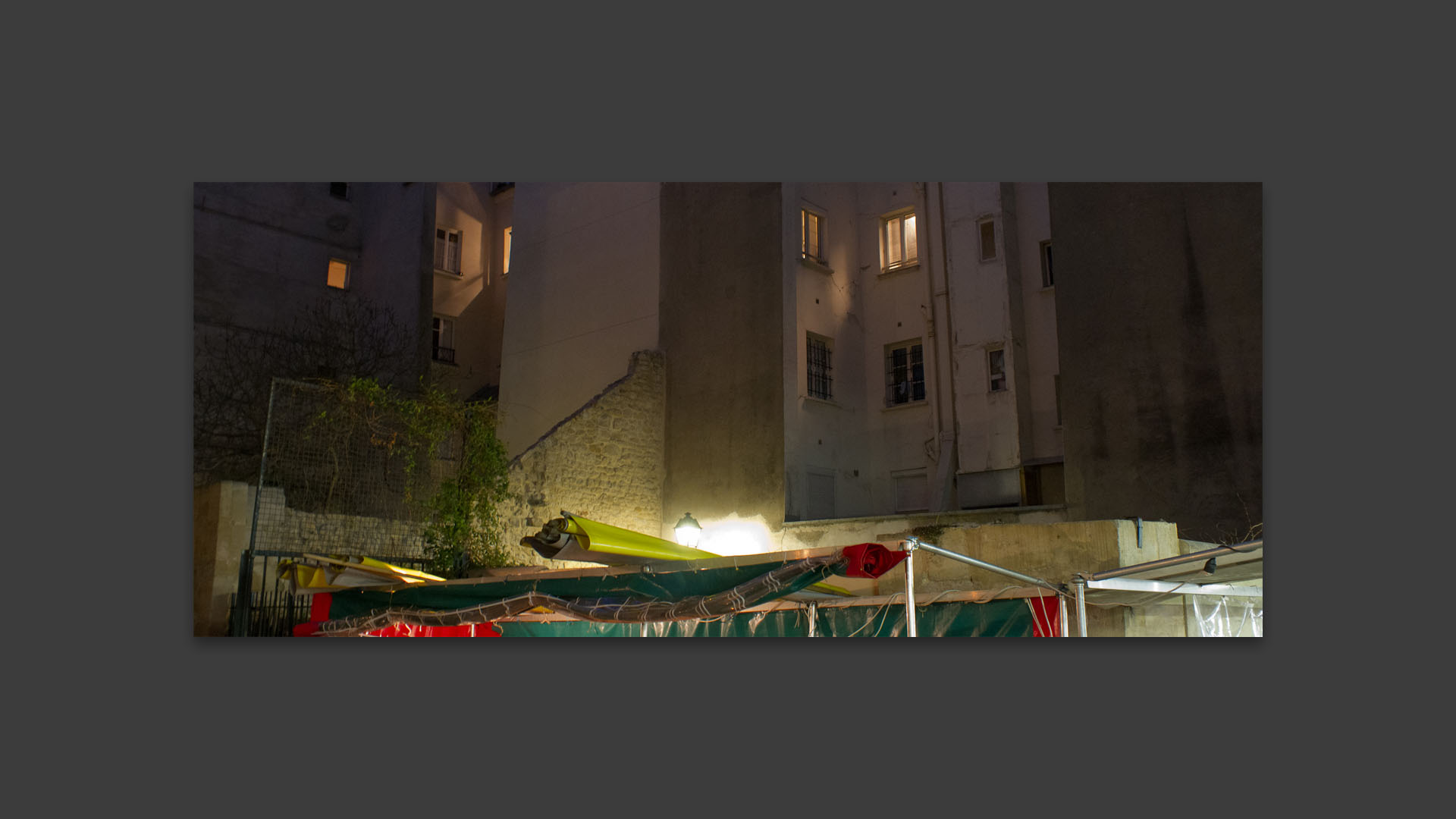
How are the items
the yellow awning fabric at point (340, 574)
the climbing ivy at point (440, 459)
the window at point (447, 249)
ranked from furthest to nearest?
the window at point (447, 249) → the climbing ivy at point (440, 459) → the yellow awning fabric at point (340, 574)

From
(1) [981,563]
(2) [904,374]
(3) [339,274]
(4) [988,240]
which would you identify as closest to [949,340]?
(2) [904,374]

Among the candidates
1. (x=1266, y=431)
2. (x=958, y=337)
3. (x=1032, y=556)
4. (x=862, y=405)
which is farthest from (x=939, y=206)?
(x=1266, y=431)

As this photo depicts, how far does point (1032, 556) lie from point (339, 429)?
5748mm

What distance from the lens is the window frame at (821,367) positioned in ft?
40.6

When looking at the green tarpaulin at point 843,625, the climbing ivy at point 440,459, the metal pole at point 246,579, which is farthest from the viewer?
the climbing ivy at point 440,459

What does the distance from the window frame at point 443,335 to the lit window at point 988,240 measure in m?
7.31

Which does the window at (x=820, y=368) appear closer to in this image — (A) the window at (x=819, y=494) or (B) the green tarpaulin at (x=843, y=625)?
(A) the window at (x=819, y=494)

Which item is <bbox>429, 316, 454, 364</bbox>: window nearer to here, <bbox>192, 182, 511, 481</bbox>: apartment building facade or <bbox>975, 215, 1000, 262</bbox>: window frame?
<bbox>192, 182, 511, 481</bbox>: apartment building facade

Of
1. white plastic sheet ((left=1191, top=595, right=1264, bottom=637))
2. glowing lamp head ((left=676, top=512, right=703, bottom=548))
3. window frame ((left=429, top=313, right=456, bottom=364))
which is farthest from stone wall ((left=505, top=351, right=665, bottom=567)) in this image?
white plastic sheet ((left=1191, top=595, right=1264, bottom=637))

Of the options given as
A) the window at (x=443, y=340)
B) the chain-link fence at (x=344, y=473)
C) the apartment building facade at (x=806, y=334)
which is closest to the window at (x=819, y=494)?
the apartment building facade at (x=806, y=334)

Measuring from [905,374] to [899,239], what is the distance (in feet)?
5.33

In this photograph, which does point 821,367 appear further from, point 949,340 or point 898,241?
point 898,241

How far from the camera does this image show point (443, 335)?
16.4m

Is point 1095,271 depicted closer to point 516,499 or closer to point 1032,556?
point 1032,556
